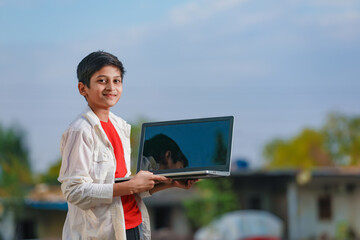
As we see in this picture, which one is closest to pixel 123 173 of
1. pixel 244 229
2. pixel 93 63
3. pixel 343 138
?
pixel 93 63

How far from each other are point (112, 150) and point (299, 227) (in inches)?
755

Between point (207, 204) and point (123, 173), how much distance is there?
1736 centimetres

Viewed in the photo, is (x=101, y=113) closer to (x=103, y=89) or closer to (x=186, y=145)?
(x=103, y=89)

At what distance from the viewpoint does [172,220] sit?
20.9m

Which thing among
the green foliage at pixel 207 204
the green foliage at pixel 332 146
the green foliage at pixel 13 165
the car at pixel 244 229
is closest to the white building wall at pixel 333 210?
the green foliage at pixel 207 204

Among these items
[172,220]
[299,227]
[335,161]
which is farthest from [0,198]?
[335,161]

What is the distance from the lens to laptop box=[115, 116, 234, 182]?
7.25ft

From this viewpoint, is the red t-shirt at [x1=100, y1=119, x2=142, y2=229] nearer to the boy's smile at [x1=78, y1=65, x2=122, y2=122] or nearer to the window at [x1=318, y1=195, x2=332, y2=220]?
the boy's smile at [x1=78, y1=65, x2=122, y2=122]

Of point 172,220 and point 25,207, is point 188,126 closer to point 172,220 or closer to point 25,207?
point 25,207

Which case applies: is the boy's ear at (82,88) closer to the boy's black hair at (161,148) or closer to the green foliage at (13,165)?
the boy's black hair at (161,148)

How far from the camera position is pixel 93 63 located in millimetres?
2357

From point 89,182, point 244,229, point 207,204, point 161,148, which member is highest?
point 207,204

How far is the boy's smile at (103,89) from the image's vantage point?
7.78ft

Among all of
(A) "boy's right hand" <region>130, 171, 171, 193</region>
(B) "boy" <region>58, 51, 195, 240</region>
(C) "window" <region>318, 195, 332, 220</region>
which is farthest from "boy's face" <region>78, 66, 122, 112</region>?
(C) "window" <region>318, 195, 332, 220</region>
